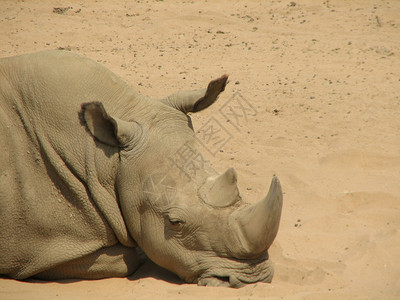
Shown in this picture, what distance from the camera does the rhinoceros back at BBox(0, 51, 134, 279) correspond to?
4793 mm

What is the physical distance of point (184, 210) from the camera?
15.2 feet

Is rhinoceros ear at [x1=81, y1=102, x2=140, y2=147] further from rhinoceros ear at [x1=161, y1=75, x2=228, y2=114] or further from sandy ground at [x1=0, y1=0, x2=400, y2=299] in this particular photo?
sandy ground at [x1=0, y1=0, x2=400, y2=299]

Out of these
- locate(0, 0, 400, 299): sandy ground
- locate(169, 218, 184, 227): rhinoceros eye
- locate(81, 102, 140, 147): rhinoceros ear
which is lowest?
locate(0, 0, 400, 299): sandy ground

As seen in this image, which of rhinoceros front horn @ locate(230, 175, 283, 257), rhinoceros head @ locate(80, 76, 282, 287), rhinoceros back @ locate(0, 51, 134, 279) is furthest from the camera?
rhinoceros back @ locate(0, 51, 134, 279)

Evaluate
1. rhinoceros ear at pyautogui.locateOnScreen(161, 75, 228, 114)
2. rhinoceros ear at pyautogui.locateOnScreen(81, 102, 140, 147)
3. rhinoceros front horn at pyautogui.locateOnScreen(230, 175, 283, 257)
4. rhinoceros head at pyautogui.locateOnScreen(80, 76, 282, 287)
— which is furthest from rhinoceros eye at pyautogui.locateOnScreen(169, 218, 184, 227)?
rhinoceros ear at pyautogui.locateOnScreen(161, 75, 228, 114)

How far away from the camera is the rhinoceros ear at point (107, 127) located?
464 cm

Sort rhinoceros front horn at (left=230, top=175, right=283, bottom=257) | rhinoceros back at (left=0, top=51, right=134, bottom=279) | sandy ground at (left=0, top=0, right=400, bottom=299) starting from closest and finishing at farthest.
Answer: rhinoceros front horn at (left=230, top=175, right=283, bottom=257) → rhinoceros back at (left=0, top=51, right=134, bottom=279) → sandy ground at (left=0, top=0, right=400, bottom=299)

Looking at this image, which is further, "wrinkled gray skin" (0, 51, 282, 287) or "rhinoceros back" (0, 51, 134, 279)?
"rhinoceros back" (0, 51, 134, 279)

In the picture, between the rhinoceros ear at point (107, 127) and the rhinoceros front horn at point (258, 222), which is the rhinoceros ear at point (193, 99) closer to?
the rhinoceros ear at point (107, 127)

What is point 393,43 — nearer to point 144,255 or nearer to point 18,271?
point 144,255

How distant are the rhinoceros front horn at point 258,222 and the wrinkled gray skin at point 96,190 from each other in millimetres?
15

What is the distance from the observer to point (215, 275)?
15.5 feet

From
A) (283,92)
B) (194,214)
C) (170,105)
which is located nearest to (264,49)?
(283,92)

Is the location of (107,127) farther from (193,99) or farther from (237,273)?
(237,273)
